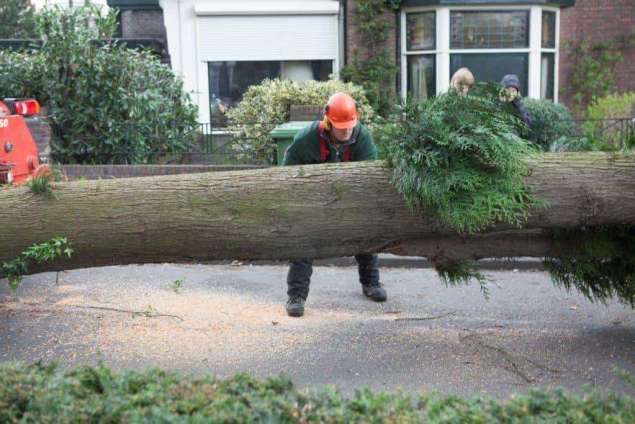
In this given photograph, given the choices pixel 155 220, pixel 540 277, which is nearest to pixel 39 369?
pixel 155 220

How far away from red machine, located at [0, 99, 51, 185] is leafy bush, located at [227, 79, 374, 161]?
3607 millimetres

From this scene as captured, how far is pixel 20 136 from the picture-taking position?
715 cm

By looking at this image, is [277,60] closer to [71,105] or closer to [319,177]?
[71,105]

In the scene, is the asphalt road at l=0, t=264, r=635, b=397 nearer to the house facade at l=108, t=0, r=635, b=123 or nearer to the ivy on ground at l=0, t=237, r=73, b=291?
A: the ivy on ground at l=0, t=237, r=73, b=291

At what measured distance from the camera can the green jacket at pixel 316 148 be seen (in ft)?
19.4

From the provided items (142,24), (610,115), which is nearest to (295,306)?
(610,115)

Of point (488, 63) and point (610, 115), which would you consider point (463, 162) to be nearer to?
point (610, 115)

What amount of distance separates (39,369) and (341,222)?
1.93 meters

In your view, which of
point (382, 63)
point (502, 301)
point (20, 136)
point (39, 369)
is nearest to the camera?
→ point (39, 369)

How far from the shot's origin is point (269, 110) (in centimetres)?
1103

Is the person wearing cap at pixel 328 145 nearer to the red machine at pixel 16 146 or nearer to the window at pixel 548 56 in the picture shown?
the red machine at pixel 16 146

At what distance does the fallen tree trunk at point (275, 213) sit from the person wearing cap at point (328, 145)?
2.72 feet

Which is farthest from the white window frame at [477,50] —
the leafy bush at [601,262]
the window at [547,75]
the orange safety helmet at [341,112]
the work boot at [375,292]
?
the leafy bush at [601,262]

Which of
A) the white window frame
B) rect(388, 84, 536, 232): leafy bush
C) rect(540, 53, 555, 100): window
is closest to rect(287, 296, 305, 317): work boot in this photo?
rect(388, 84, 536, 232): leafy bush
